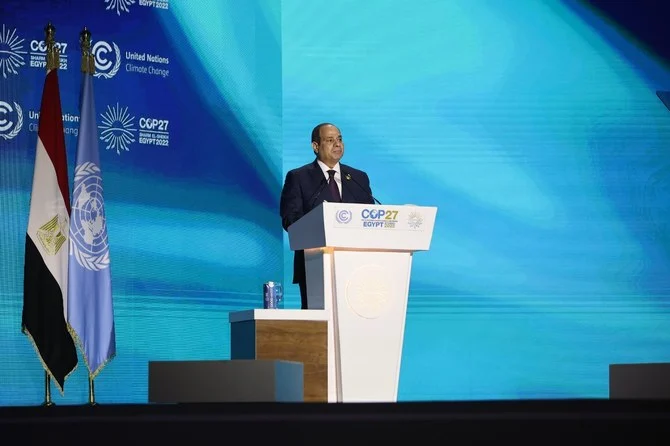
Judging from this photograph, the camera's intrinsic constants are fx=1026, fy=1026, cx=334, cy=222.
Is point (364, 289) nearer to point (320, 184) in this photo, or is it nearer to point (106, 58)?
point (320, 184)

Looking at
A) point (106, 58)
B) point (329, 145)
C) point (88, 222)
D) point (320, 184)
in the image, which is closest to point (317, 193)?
point (320, 184)

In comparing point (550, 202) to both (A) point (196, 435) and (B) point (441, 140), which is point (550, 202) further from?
(A) point (196, 435)

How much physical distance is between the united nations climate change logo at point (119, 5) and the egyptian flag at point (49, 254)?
1430 mm

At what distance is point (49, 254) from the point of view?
4.85 m

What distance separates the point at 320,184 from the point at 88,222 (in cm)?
116

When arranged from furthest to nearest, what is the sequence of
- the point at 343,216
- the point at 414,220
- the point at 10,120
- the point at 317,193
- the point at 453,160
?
the point at 453,160
the point at 10,120
the point at 317,193
the point at 414,220
the point at 343,216

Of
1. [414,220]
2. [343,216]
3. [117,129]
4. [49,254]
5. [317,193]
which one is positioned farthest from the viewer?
[117,129]

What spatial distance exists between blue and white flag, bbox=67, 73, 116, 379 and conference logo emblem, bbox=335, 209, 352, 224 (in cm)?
143

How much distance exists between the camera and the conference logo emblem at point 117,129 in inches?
245

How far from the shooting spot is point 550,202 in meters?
6.97

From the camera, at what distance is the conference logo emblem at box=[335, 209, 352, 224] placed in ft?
13.7

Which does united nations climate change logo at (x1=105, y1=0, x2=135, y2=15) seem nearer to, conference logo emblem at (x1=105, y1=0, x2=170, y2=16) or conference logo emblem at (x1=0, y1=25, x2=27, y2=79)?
conference logo emblem at (x1=105, y1=0, x2=170, y2=16)

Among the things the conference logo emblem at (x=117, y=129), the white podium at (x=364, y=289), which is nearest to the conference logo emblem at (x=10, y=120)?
the conference logo emblem at (x=117, y=129)

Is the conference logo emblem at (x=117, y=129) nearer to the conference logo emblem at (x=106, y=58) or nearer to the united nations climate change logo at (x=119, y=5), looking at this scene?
the conference logo emblem at (x=106, y=58)
